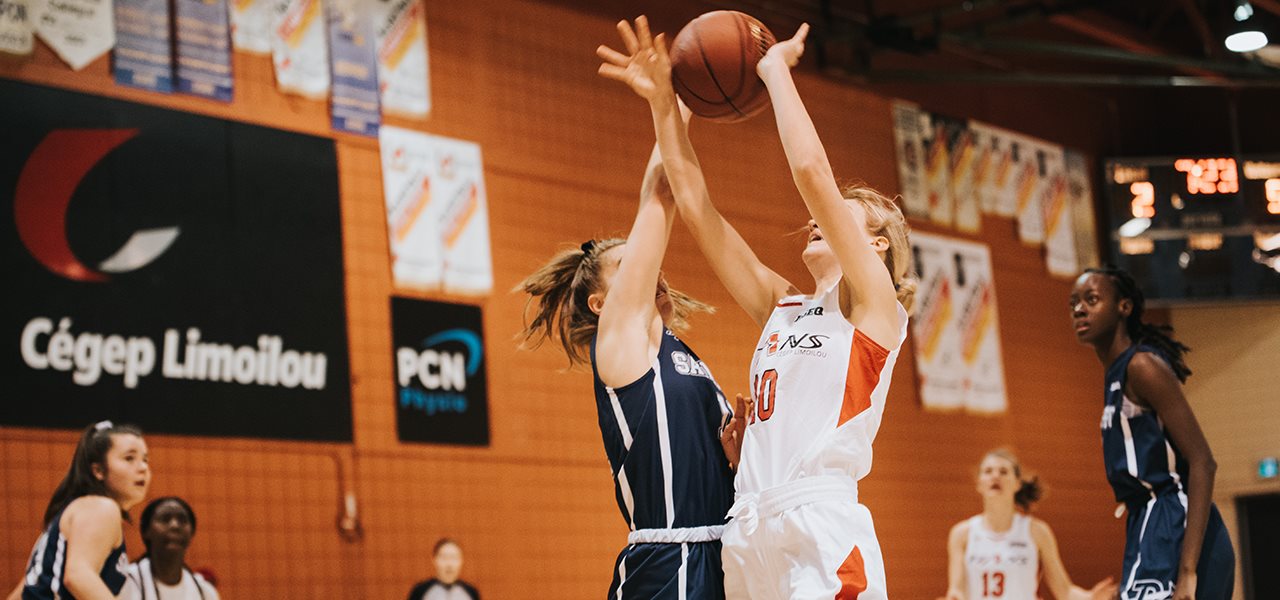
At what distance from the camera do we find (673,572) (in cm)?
341

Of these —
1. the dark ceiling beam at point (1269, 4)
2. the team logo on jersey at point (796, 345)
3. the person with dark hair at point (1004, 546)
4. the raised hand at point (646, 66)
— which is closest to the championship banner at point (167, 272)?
the person with dark hair at point (1004, 546)

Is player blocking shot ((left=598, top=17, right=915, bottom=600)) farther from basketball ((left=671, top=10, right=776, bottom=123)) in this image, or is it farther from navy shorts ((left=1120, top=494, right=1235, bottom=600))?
navy shorts ((left=1120, top=494, right=1235, bottom=600))

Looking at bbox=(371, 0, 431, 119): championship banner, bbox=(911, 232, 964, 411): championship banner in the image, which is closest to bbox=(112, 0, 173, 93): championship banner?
bbox=(371, 0, 431, 119): championship banner

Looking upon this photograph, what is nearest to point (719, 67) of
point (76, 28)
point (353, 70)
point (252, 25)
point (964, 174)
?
point (76, 28)

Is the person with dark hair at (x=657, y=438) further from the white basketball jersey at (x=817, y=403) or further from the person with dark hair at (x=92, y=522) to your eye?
the person with dark hair at (x=92, y=522)

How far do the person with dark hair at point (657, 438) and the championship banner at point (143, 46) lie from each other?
4615mm

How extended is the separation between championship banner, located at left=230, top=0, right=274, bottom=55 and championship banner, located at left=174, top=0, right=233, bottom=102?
0.06 m

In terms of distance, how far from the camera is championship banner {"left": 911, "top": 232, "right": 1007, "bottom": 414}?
11.5 m

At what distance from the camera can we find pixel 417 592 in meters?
7.75

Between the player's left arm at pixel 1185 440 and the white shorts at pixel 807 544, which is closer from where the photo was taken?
Result: the white shorts at pixel 807 544

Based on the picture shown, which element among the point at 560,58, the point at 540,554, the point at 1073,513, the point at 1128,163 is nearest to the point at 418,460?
the point at 540,554

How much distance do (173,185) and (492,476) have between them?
2511 millimetres

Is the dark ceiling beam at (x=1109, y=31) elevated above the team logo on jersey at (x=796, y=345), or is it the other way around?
the dark ceiling beam at (x=1109, y=31)

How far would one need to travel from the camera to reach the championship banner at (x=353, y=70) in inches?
321
